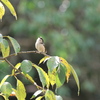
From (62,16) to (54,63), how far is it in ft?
13.0

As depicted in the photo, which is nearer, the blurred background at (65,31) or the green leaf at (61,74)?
the green leaf at (61,74)

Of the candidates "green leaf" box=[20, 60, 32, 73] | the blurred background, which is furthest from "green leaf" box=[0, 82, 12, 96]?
the blurred background

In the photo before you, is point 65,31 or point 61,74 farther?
point 65,31

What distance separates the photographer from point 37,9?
500 centimetres

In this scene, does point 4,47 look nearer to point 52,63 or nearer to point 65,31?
point 52,63

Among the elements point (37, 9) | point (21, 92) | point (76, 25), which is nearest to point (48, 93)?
point (21, 92)

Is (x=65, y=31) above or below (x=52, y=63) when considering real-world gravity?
below

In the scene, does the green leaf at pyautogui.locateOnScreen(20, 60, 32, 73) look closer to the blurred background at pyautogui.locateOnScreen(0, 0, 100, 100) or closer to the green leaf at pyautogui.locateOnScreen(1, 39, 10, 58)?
the green leaf at pyautogui.locateOnScreen(1, 39, 10, 58)

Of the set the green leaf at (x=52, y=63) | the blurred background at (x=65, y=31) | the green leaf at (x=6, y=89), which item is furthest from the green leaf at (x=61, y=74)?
the blurred background at (x=65, y=31)

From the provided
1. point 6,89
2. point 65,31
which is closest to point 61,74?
point 6,89

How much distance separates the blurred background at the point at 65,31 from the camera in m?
4.75

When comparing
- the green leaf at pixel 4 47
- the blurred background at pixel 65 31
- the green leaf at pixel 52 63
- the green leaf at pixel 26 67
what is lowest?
the blurred background at pixel 65 31

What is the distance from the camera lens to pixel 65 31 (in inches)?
199

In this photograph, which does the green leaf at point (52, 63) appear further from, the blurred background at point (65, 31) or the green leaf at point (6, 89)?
the blurred background at point (65, 31)
